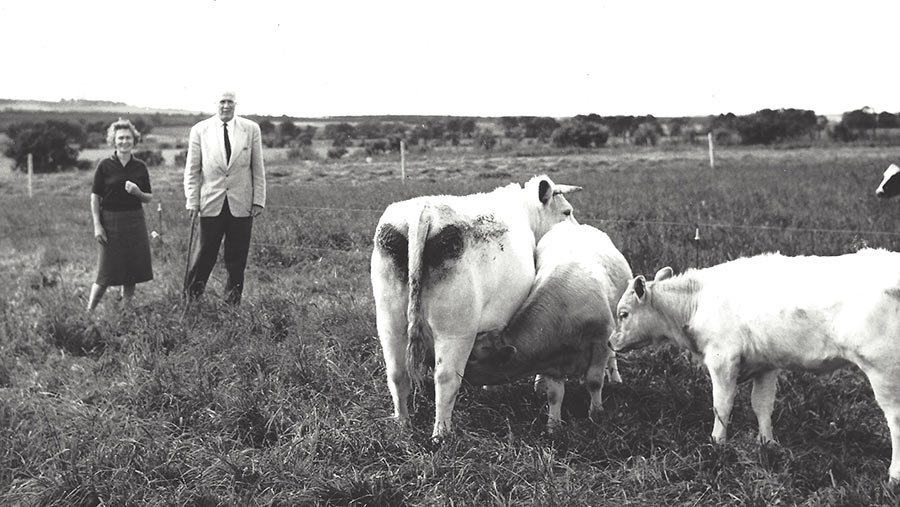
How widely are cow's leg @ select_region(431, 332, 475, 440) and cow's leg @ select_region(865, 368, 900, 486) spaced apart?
2516 millimetres

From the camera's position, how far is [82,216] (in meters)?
18.0

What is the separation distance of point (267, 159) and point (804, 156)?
20586 millimetres

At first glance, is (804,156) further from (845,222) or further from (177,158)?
(177,158)

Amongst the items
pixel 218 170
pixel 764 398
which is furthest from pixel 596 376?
pixel 218 170

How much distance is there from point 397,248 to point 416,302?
1.41 ft

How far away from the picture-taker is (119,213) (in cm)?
895

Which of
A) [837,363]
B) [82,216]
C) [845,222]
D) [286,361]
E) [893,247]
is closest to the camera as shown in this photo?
[837,363]

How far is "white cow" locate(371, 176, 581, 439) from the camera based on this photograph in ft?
17.1

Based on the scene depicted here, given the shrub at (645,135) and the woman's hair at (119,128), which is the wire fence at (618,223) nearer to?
the woman's hair at (119,128)

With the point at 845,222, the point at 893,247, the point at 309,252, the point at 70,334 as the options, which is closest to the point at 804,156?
the point at 845,222

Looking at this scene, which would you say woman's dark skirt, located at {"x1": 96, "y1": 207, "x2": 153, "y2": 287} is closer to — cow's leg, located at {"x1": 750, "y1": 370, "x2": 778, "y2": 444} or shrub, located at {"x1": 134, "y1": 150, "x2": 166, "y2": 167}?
cow's leg, located at {"x1": 750, "y1": 370, "x2": 778, "y2": 444}

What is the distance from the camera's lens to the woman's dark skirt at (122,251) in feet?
29.0

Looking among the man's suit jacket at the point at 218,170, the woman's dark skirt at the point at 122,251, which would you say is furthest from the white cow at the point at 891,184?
the woman's dark skirt at the point at 122,251

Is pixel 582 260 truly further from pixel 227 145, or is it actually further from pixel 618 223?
pixel 618 223
